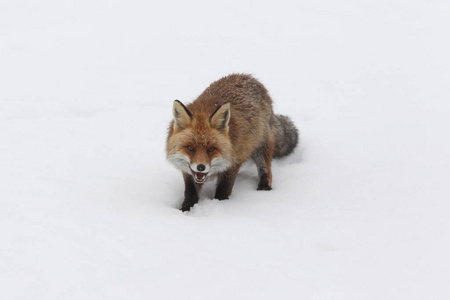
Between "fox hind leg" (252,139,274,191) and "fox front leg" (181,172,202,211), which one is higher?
"fox hind leg" (252,139,274,191)

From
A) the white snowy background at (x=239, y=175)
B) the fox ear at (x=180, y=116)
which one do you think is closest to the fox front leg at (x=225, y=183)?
the white snowy background at (x=239, y=175)

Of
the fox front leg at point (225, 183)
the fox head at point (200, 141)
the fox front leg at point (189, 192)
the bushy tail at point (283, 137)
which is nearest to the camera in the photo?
the fox head at point (200, 141)

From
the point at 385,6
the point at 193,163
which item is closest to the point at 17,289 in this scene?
the point at 193,163

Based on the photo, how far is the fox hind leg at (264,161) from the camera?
4.96 m

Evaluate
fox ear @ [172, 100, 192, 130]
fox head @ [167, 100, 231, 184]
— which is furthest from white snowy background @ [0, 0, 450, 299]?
fox ear @ [172, 100, 192, 130]

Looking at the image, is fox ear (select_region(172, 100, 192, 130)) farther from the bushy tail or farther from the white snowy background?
the bushy tail

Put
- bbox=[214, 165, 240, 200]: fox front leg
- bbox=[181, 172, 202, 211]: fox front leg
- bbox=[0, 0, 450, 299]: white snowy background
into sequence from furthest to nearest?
1. bbox=[214, 165, 240, 200]: fox front leg
2. bbox=[181, 172, 202, 211]: fox front leg
3. bbox=[0, 0, 450, 299]: white snowy background

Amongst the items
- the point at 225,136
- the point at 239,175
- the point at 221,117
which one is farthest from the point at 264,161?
the point at 221,117

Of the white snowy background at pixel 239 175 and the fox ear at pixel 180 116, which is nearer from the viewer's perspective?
the white snowy background at pixel 239 175

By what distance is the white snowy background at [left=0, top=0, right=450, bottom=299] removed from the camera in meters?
2.66

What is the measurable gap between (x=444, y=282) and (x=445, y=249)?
1.53ft

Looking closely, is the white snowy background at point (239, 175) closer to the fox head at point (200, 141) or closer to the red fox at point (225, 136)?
the red fox at point (225, 136)

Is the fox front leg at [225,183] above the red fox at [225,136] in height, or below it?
below

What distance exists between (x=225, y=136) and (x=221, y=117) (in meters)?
0.20
